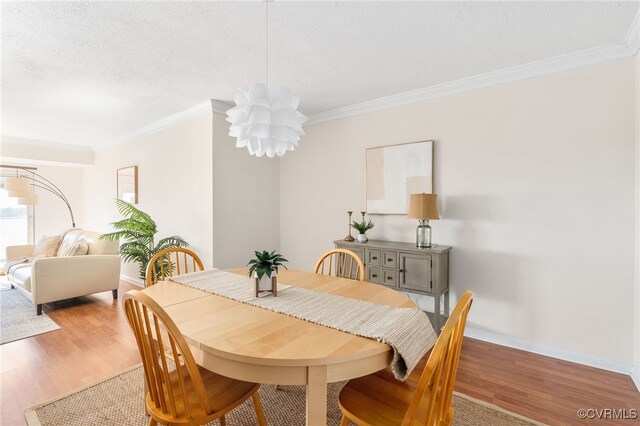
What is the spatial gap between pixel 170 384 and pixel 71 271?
3.41 meters

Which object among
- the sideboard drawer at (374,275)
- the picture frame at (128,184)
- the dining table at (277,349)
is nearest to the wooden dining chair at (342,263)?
the sideboard drawer at (374,275)

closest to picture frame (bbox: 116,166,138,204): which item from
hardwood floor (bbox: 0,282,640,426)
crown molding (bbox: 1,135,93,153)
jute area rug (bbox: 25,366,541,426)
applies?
crown molding (bbox: 1,135,93,153)

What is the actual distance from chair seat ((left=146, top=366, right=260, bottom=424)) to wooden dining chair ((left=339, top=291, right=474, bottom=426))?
0.44m

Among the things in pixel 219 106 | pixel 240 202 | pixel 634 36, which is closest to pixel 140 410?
pixel 240 202

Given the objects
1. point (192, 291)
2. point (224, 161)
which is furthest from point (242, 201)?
point (192, 291)

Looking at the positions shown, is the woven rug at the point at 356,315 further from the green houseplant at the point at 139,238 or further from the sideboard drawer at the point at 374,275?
the green houseplant at the point at 139,238

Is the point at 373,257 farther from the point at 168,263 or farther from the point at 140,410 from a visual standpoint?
the point at 140,410

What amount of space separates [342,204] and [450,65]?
1820 millimetres

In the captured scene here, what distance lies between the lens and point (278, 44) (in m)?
2.25

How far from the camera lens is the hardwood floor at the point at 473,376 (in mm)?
1918

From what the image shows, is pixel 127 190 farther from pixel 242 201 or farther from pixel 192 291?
pixel 192 291

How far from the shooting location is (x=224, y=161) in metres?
3.64

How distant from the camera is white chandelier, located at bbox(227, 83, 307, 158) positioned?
156 centimetres

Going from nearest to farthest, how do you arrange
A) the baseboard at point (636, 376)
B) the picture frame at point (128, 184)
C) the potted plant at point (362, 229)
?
the baseboard at point (636, 376) < the potted plant at point (362, 229) < the picture frame at point (128, 184)
